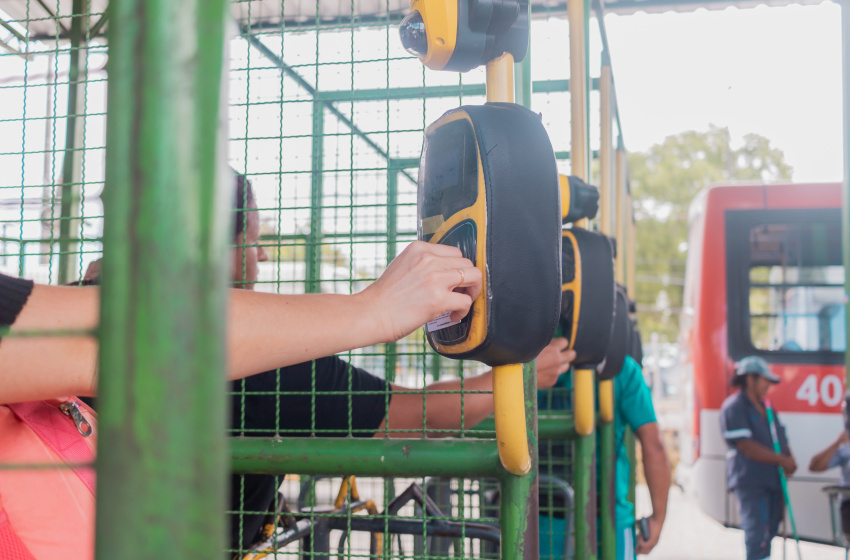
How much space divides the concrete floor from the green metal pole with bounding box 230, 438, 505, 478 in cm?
613

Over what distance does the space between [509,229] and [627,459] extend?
9.59 feet

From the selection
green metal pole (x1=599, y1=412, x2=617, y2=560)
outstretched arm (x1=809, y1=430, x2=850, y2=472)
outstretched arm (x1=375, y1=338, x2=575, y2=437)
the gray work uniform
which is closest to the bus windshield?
outstretched arm (x1=809, y1=430, x2=850, y2=472)

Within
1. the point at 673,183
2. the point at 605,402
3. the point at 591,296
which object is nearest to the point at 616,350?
the point at 605,402

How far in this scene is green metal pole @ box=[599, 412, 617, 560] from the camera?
9.46ft

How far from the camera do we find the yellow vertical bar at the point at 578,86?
2373 millimetres

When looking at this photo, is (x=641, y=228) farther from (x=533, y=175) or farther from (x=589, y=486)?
(x=533, y=175)

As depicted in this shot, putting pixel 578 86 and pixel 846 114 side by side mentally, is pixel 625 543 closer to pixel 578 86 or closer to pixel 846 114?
pixel 578 86

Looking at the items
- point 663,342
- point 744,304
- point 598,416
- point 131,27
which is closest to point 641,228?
point 663,342

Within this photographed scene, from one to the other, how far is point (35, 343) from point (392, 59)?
3.25ft

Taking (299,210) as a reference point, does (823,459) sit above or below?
below

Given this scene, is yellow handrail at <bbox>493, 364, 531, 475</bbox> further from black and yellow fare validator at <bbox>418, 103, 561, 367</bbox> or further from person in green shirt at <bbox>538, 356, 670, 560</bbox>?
person in green shirt at <bbox>538, 356, 670, 560</bbox>

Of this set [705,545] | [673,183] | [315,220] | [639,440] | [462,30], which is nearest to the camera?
[462,30]

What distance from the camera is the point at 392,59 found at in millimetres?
1499

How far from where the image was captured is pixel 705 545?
24.5 ft
